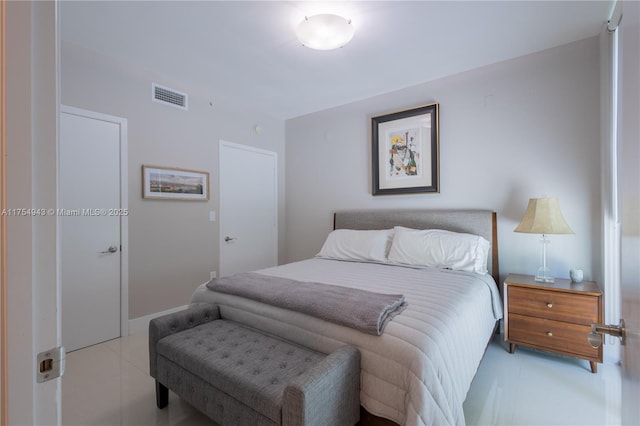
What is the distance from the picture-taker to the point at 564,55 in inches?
98.0

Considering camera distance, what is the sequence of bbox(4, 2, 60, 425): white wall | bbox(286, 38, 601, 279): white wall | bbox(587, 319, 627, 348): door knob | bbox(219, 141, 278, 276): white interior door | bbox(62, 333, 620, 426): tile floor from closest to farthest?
1. bbox(4, 2, 60, 425): white wall
2. bbox(587, 319, 627, 348): door knob
3. bbox(62, 333, 620, 426): tile floor
4. bbox(286, 38, 601, 279): white wall
5. bbox(219, 141, 278, 276): white interior door

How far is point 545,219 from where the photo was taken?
229 centimetres

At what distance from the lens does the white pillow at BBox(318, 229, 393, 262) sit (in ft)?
9.89

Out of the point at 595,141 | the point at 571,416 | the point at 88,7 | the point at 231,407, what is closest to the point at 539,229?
the point at 595,141

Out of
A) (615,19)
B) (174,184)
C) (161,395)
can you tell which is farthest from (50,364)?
(615,19)

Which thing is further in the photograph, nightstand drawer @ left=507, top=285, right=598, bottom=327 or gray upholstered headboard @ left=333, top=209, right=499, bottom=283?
gray upholstered headboard @ left=333, top=209, right=499, bottom=283

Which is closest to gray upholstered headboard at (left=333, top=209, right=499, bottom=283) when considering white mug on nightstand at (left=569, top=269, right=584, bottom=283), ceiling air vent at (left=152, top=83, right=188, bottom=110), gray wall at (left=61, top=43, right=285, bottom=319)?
white mug on nightstand at (left=569, top=269, right=584, bottom=283)

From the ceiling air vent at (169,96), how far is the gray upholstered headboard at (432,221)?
2231 mm

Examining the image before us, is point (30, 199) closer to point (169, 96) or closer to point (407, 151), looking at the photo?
point (169, 96)

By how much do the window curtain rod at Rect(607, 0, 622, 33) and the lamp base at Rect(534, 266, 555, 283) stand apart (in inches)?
69.6

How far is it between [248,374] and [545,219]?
7.94 feet

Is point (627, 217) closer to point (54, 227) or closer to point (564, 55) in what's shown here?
point (54, 227)

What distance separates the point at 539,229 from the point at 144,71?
3.86 m

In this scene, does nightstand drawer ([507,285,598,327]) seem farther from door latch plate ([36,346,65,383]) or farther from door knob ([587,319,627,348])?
door latch plate ([36,346,65,383])
